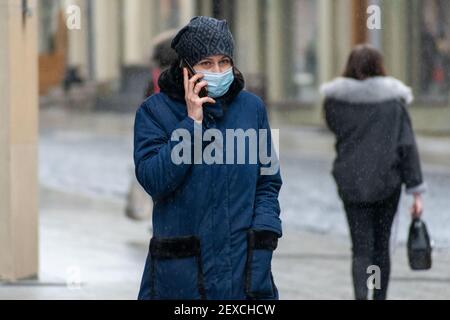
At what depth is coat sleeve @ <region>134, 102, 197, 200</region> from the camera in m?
5.00

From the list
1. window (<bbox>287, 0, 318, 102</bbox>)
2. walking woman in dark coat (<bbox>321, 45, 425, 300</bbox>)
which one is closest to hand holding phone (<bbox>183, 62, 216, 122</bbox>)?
walking woman in dark coat (<bbox>321, 45, 425, 300</bbox>)

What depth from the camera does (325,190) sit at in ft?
55.0

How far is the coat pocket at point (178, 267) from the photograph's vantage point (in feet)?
16.7

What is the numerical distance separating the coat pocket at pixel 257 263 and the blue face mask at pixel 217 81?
49 cm

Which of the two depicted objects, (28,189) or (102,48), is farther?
(102,48)

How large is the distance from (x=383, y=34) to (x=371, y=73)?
2085cm

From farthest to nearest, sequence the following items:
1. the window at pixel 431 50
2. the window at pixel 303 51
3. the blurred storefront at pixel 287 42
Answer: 1. the window at pixel 303 51
2. the blurred storefront at pixel 287 42
3. the window at pixel 431 50

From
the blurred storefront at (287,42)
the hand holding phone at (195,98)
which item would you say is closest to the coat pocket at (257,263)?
Result: the hand holding phone at (195,98)

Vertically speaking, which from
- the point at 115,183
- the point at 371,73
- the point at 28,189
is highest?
the point at 371,73

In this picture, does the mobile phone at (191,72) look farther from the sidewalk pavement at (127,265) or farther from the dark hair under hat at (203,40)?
the sidewalk pavement at (127,265)
